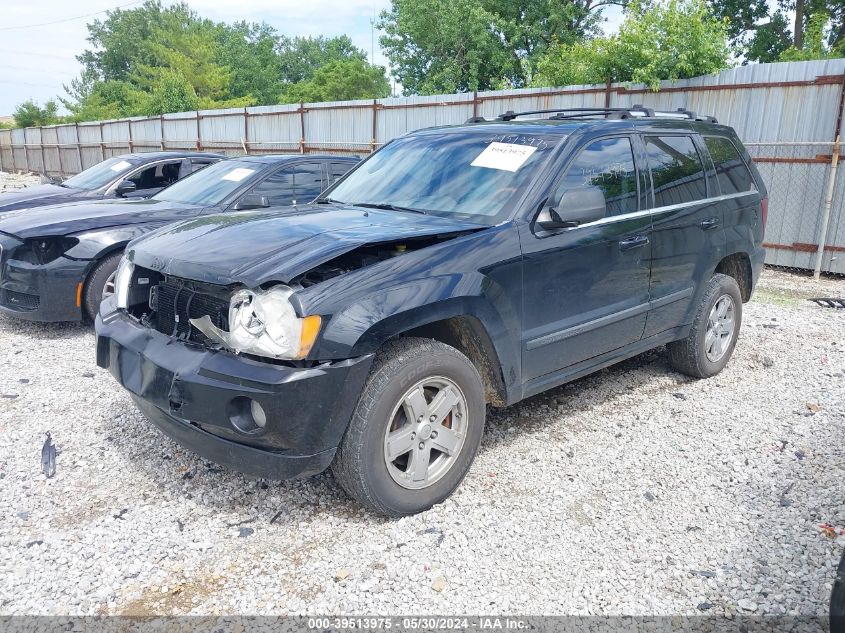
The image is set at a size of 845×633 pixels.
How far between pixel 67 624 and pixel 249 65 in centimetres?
5487

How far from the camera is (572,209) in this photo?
3.37 m

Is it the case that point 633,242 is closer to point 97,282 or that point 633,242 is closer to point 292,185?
point 292,185

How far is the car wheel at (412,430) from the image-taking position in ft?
9.30

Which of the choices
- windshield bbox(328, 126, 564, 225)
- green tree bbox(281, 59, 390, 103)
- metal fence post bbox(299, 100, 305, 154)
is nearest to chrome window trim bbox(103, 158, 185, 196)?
windshield bbox(328, 126, 564, 225)

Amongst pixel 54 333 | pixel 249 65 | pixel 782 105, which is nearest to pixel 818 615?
pixel 54 333

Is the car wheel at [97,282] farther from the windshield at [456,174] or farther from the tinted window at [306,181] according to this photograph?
the windshield at [456,174]

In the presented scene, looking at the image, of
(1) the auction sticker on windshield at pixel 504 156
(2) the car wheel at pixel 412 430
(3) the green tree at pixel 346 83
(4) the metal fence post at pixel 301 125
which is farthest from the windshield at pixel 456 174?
(3) the green tree at pixel 346 83

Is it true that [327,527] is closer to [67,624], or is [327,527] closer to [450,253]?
[67,624]

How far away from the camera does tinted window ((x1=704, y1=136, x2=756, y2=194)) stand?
15.9 ft

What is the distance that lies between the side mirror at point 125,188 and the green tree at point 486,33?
20.9 m

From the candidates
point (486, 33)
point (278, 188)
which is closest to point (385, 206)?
point (278, 188)

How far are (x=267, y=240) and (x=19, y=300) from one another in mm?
3806

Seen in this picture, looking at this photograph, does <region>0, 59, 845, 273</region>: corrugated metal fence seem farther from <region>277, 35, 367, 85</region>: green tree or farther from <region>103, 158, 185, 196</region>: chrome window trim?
<region>277, 35, 367, 85</region>: green tree

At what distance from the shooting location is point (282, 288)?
107 inches
